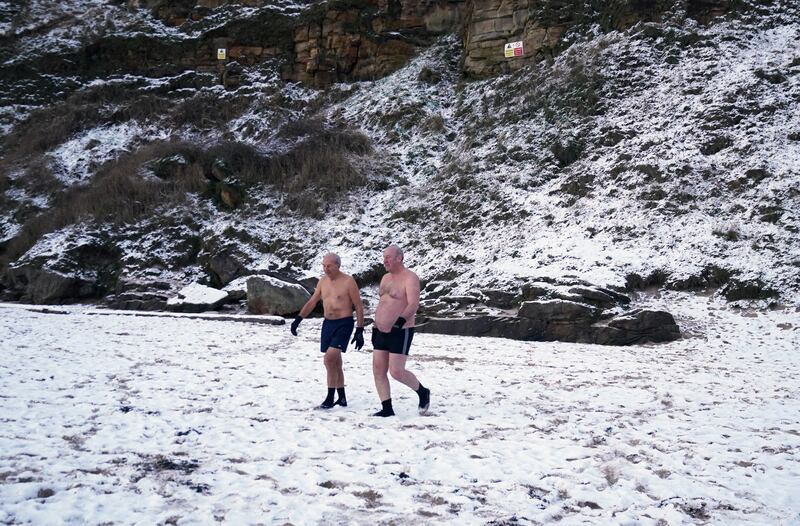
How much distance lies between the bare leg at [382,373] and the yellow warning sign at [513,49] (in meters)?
20.8

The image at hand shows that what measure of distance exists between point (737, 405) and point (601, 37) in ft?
61.7

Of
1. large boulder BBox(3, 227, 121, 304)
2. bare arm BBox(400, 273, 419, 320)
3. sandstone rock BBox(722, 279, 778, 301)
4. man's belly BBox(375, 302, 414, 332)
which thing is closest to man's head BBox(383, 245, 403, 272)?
bare arm BBox(400, 273, 419, 320)

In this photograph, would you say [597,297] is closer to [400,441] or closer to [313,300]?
[313,300]

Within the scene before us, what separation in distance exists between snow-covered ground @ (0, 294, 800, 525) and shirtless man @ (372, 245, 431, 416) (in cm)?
29

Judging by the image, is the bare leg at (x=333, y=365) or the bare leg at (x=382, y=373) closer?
the bare leg at (x=382, y=373)

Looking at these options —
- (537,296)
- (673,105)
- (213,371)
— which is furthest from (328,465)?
(673,105)

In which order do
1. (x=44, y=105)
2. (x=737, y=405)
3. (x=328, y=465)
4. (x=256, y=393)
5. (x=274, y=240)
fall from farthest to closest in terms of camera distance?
1. (x=44, y=105)
2. (x=274, y=240)
3. (x=256, y=393)
4. (x=737, y=405)
5. (x=328, y=465)

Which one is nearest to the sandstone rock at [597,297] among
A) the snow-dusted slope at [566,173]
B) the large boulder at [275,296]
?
the snow-dusted slope at [566,173]

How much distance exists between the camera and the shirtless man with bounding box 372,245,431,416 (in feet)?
19.1

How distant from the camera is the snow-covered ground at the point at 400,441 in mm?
3562

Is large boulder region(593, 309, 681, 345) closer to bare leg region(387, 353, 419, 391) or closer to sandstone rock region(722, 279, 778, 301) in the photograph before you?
sandstone rock region(722, 279, 778, 301)

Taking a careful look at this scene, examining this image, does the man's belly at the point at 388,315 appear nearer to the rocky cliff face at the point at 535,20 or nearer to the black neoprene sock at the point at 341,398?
the black neoprene sock at the point at 341,398

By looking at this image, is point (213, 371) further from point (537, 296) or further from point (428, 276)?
point (428, 276)

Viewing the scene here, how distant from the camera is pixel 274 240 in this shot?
771 inches
